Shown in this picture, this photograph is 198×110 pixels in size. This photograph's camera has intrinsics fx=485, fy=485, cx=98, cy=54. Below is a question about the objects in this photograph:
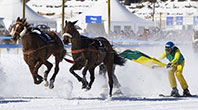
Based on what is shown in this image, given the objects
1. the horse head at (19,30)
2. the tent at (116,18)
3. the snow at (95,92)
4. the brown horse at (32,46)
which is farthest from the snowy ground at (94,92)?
the tent at (116,18)

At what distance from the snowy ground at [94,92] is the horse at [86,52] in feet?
2.06

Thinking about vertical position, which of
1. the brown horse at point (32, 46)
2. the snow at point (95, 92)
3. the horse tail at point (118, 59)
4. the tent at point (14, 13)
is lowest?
the snow at point (95, 92)

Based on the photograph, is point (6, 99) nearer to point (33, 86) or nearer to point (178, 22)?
point (33, 86)

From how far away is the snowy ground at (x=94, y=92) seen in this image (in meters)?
10.2

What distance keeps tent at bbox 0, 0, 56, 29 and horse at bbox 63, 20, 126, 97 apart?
85.6ft

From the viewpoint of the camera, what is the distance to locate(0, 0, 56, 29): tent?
38.6 metres

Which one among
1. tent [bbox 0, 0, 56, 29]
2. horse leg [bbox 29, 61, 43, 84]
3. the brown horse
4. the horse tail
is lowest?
horse leg [bbox 29, 61, 43, 84]

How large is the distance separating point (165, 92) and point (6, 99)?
459 cm

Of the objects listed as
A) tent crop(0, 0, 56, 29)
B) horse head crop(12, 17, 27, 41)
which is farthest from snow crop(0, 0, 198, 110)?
tent crop(0, 0, 56, 29)

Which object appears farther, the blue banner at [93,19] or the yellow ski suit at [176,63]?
the blue banner at [93,19]

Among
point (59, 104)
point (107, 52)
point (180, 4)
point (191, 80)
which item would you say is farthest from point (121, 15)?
point (180, 4)

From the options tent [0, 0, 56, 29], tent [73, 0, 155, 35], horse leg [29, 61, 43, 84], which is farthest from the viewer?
tent [73, 0, 155, 35]

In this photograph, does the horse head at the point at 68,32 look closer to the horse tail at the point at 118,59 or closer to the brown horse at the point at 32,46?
the brown horse at the point at 32,46

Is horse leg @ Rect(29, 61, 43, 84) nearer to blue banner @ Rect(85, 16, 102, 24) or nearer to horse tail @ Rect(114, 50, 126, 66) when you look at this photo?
horse tail @ Rect(114, 50, 126, 66)
